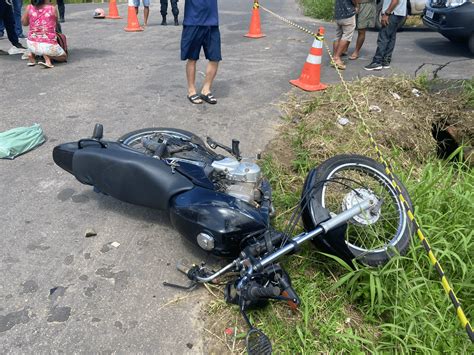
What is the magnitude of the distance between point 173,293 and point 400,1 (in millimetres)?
5663

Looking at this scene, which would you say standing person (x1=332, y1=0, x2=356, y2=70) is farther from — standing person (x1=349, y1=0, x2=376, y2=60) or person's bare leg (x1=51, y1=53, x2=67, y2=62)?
person's bare leg (x1=51, y1=53, x2=67, y2=62)

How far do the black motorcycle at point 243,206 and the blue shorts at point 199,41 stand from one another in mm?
2160

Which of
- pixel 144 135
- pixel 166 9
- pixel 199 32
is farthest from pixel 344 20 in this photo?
pixel 166 9

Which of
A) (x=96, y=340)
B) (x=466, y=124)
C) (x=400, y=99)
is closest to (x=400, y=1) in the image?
(x=400, y=99)

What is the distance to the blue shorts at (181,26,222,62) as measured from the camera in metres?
4.58

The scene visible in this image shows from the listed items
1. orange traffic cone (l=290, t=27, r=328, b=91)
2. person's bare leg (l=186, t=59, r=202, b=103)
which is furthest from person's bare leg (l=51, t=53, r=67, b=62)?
orange traffic cone (l=290, t=27, r=328, b=91)

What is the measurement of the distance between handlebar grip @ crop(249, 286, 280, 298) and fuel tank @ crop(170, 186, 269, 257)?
13.3 inches

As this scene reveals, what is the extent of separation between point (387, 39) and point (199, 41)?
11.3 feet

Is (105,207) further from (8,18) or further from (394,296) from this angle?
(8,18)

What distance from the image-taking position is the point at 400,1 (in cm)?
582

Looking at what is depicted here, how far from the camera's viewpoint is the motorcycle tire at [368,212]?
7.83 ft

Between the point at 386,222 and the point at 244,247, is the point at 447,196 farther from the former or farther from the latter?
the point at 244,247

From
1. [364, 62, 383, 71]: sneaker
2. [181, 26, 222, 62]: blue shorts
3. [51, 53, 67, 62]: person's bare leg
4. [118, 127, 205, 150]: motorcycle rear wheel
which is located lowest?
[51, 53, 67, 62]: person's bare leg

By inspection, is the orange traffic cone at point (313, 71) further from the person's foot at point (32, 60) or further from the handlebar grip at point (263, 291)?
the person's foot at point (32, 60)
